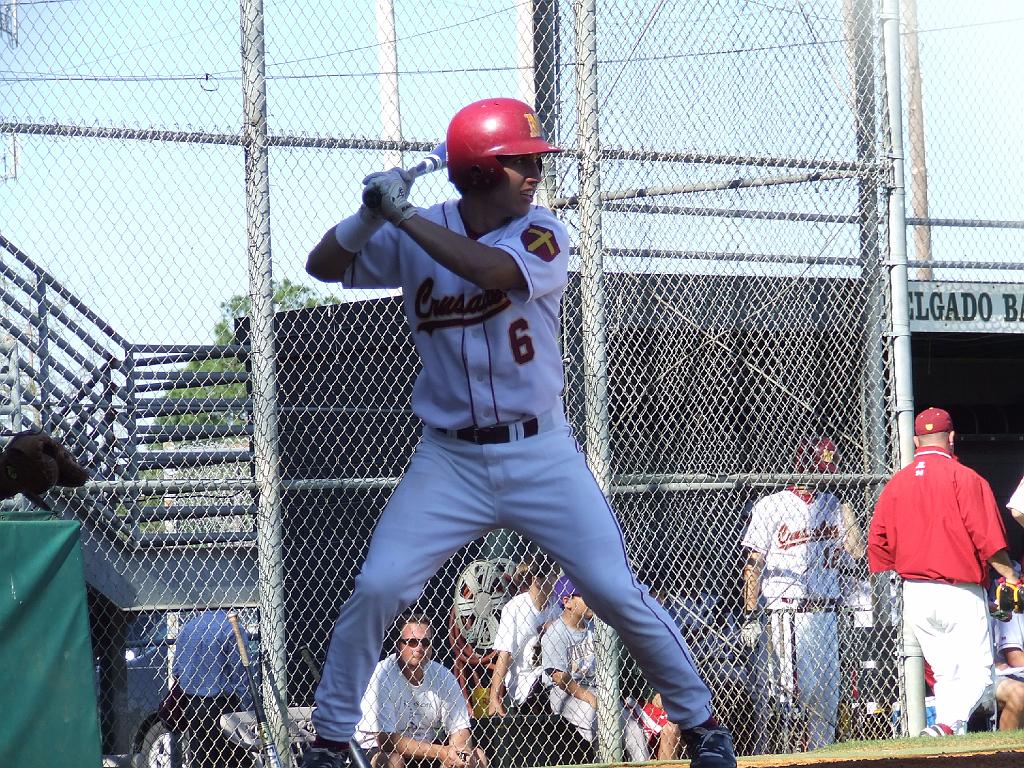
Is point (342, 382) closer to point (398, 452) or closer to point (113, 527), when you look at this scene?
point (398, 452)

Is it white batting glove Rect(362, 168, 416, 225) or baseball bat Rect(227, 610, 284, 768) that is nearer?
white batting glove Rect(362, 168, 416, 225)

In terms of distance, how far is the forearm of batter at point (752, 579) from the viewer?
6.96 metres

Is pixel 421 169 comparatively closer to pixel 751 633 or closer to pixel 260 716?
pixel 260 716

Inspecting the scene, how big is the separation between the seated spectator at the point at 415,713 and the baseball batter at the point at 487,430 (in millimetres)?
2500

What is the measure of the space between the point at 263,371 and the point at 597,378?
1561 mm

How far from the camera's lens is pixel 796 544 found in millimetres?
7035

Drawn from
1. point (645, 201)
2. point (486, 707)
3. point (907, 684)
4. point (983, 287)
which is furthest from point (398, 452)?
point (983, 287)

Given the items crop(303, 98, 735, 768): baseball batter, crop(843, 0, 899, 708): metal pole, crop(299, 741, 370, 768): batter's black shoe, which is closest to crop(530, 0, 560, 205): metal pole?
crop(843, 0, 899, 708): metal pole

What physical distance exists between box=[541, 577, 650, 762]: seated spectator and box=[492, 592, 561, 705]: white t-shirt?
0.17 feet

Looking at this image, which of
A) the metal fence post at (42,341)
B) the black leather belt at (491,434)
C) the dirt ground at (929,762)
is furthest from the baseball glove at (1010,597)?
the metal fence post at (42,341)

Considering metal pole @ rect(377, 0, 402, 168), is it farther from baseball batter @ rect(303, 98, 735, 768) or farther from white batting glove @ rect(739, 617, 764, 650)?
white batting glove @ rect(739, 617, 764, 650)

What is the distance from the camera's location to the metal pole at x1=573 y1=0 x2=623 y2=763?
6.06 m

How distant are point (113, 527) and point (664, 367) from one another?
2.84 metres

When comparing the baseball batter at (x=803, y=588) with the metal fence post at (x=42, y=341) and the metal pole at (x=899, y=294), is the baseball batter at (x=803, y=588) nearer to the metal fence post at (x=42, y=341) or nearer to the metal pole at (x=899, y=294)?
the metal pole at (x=899, y=294)
